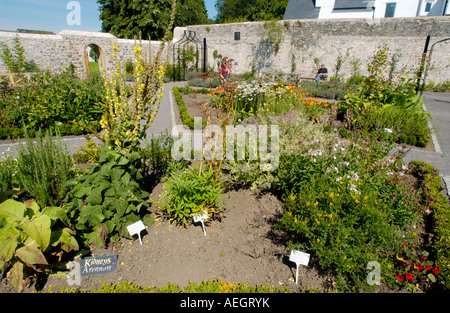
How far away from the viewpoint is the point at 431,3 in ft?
75.7

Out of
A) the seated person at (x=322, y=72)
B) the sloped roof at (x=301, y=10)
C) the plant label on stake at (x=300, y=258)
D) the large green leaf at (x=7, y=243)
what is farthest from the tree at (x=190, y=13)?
the plant label on stake at (x=300, y=258)

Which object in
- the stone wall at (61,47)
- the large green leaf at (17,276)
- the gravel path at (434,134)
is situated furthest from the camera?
the stone wall at (61,47)

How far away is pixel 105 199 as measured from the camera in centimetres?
271

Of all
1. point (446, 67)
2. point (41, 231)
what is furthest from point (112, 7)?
point (41, 231)

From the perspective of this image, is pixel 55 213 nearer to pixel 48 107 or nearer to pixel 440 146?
pixel 48 107

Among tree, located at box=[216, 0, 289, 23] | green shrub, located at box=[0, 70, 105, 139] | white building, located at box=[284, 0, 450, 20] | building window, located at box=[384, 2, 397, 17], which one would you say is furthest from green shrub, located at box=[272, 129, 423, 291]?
tree, located at box=[216, 0, 289, 23]

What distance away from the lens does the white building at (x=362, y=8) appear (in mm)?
21234

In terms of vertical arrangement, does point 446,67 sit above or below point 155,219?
above

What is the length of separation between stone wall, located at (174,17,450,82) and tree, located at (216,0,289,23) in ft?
34.8

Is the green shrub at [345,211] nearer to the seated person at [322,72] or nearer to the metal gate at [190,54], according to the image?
the seated person at [322,72]

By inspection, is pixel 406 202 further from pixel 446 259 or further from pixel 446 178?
pixel 446 178

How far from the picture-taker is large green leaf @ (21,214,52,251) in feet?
7.01

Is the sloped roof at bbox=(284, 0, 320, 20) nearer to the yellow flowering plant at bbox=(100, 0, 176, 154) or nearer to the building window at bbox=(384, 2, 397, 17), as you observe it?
the building window at bbox=(384, 2, 397, 17)
